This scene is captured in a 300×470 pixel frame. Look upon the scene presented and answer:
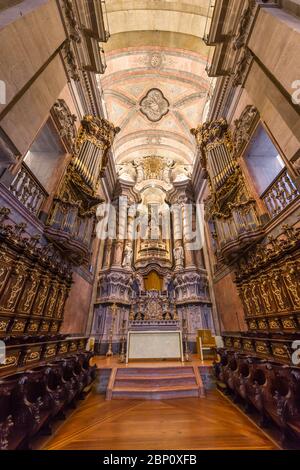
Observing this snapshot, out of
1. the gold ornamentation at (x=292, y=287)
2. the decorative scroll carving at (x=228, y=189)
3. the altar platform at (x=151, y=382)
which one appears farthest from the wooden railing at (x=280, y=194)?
the altar platform at (x=151, y=382)

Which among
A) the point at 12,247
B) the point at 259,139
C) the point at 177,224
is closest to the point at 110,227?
the point at 177,224

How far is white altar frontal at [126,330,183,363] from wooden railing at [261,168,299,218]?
4.45m

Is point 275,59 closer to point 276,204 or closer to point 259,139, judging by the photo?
point 259,139

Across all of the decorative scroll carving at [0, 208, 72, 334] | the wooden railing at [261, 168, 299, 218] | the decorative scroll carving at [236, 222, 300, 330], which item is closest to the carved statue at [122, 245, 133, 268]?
the decorative scroll carving at [0, 208, 72, 334]

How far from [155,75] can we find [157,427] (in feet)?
52.2

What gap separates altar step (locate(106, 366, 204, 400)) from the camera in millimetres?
3545

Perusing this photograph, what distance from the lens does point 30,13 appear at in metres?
4.02

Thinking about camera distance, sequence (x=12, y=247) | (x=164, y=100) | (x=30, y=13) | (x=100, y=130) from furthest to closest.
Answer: (x=164, y=100)
(x=100, y=130)
(x=30, y=13)
(x=12, y=247)

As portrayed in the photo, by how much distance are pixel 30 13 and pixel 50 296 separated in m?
6.59

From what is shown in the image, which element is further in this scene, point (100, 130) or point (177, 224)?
point (177, 224)

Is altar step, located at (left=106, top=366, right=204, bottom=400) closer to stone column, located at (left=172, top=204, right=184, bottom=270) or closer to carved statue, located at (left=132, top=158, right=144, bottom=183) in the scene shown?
stone column, located at (left=172, top=204, right=184, bottom=270)

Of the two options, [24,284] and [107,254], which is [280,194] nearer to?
[24,284]

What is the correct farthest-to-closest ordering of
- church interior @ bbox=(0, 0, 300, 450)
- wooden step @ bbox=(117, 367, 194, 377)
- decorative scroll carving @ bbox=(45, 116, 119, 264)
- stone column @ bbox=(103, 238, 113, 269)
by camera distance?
stone column @ bbox=(103, 238, 113, 269) < decorative scroll carving @ bbox=(45, 116, 119, 264) < wooden step @ bbox=(117, 367, 194, 377) < church interior @ bbox=(0, 0, 300, 450)

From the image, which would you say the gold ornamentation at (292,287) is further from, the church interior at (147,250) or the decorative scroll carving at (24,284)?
the decorative scroll carving at (24,284)
